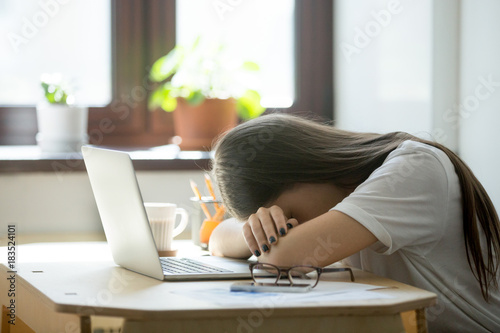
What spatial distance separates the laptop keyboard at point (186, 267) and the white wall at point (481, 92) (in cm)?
81

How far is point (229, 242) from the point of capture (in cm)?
146

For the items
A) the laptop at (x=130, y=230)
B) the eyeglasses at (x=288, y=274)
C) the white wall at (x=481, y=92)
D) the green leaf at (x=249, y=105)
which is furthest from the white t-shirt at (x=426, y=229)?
the green leaf at (x=249, y=105)

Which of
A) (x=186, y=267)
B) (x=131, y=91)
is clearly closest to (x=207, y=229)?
(x=186, y=267)

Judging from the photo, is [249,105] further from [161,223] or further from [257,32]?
[161,223]

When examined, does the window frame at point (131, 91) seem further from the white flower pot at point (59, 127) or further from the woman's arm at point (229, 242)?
the woman's arm at point (229, 242)

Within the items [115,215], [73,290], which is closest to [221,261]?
[115,215]

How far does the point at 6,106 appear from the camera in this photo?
2.50 m

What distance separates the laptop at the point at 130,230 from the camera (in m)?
1.15

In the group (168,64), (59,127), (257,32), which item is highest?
(257,32)

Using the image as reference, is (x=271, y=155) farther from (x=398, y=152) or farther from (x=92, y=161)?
(x=92, y=161)

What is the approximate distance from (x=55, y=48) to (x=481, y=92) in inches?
59.8

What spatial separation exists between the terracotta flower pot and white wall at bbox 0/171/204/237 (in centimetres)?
29

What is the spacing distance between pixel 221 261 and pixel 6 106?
142cm

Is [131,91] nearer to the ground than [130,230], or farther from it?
farther from it
